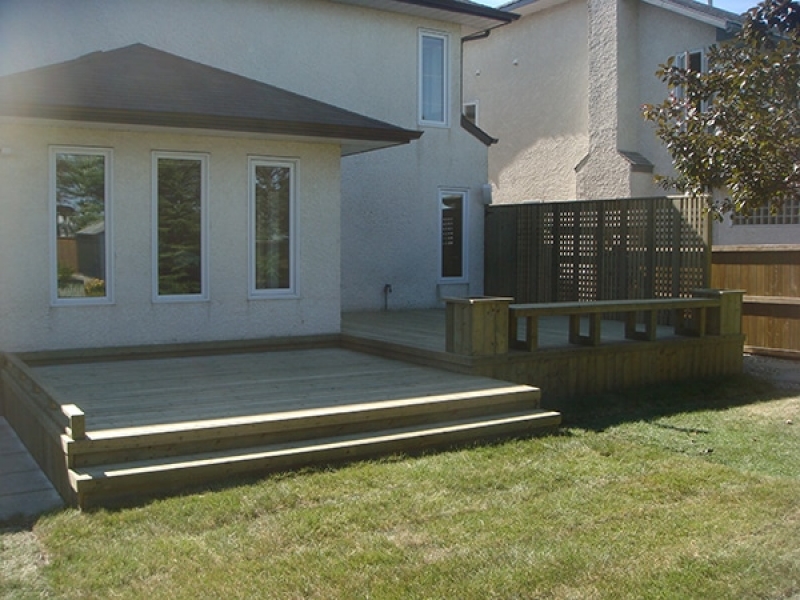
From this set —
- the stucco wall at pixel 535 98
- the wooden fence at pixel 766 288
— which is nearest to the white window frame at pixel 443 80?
the wooden fence at pixel 766 288

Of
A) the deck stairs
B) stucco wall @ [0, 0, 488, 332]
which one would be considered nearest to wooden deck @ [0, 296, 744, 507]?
the deck stairs

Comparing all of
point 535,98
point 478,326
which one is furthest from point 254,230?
point 535,98

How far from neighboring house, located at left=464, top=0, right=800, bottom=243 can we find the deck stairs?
38.3 feet

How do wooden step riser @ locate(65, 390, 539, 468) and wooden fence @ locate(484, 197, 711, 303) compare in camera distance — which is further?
wooden fence @ locate(484, 197, 711, 303)

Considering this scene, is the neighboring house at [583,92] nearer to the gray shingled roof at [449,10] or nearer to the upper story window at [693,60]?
the upper story window at [693,60]

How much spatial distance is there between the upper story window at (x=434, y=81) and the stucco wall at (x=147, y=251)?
14.5 ft

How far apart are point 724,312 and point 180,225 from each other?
23.2 ft

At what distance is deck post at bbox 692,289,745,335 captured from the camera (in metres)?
11.4

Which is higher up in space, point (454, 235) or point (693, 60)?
point (693, 60)

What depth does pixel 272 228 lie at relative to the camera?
1086cm

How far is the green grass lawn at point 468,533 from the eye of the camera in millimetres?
4613

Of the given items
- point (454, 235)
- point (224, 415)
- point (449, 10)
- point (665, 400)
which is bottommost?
point (665, 400)

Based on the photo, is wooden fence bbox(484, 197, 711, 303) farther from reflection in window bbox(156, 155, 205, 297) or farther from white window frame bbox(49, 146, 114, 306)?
white window frame bbox(49, 146, 114, 306)

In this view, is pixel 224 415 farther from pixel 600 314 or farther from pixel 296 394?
pixel 600 314
